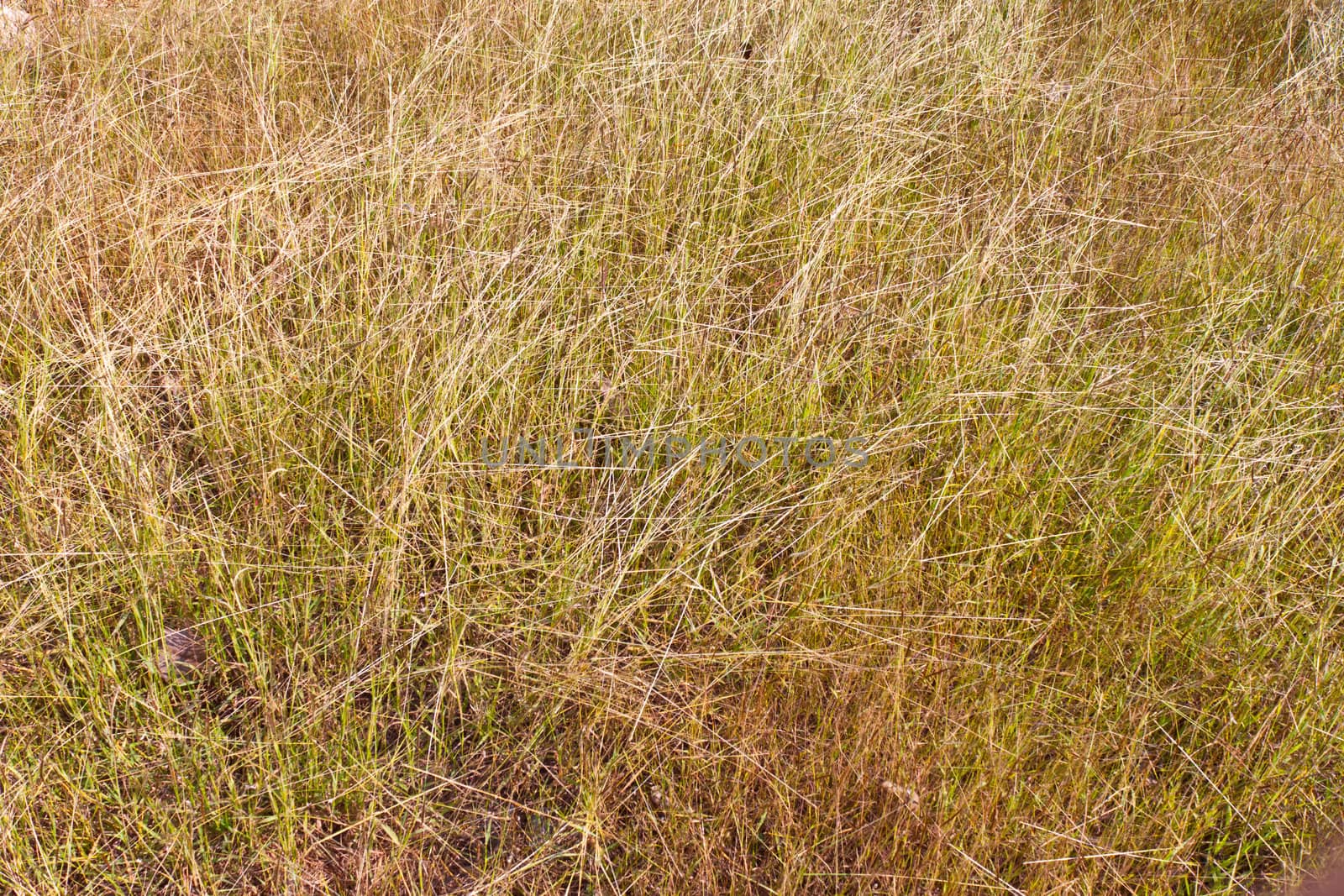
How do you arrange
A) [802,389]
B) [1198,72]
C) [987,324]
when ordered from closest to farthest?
[802,389]
[987,324]
[1198,72]

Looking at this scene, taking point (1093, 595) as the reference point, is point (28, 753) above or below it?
above

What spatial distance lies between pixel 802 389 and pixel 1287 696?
840mm

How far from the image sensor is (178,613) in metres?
1.45

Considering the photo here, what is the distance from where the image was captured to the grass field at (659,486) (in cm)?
127

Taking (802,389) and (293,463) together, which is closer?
(293,463)

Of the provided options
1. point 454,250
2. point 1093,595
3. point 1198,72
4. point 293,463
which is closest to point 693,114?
point 454,250

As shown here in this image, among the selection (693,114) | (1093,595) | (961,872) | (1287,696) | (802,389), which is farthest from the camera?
(693,114)

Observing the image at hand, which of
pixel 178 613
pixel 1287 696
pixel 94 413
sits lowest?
pixel 1287 696

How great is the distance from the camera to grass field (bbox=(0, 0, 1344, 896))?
1268 mm

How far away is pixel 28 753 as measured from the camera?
125 cm

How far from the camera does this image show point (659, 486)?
1540 millimetres

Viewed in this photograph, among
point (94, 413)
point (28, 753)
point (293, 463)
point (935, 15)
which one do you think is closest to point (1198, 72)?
point (935, 15)

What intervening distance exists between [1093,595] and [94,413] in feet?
5.25

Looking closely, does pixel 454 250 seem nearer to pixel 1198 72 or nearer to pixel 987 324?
pixel 987 324
